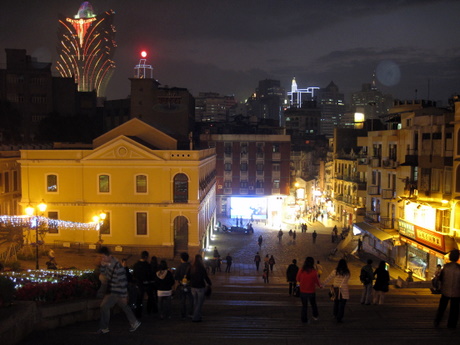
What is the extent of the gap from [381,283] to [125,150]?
2366 cm

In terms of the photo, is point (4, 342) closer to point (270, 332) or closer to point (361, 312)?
point (270, 332)

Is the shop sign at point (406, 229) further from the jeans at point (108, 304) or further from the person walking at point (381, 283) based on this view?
the jeans at point (108, 304)

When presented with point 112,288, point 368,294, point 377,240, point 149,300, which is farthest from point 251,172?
point 112,288

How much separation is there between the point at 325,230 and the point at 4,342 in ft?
166

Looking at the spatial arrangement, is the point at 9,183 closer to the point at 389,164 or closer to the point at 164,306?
the point at 389,164

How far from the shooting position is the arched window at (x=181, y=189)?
34875 mm

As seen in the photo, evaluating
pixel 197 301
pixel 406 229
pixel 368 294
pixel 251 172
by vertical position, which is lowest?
pixel 406 229

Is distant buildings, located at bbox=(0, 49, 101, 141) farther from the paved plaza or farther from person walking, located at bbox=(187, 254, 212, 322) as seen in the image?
person walking, located at bbox=(187, 254, 212, 322)

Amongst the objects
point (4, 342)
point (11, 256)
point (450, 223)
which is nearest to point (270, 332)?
point (4, 342)

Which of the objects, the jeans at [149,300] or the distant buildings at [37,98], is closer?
the jeans at [149,300]

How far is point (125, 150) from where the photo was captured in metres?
34.5

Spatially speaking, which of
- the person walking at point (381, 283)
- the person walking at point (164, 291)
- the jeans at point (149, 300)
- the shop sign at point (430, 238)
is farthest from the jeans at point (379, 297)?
the shop sign at point (430, 238)

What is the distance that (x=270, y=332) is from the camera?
11.2 metres

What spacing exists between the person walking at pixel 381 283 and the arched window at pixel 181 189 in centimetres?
2140
